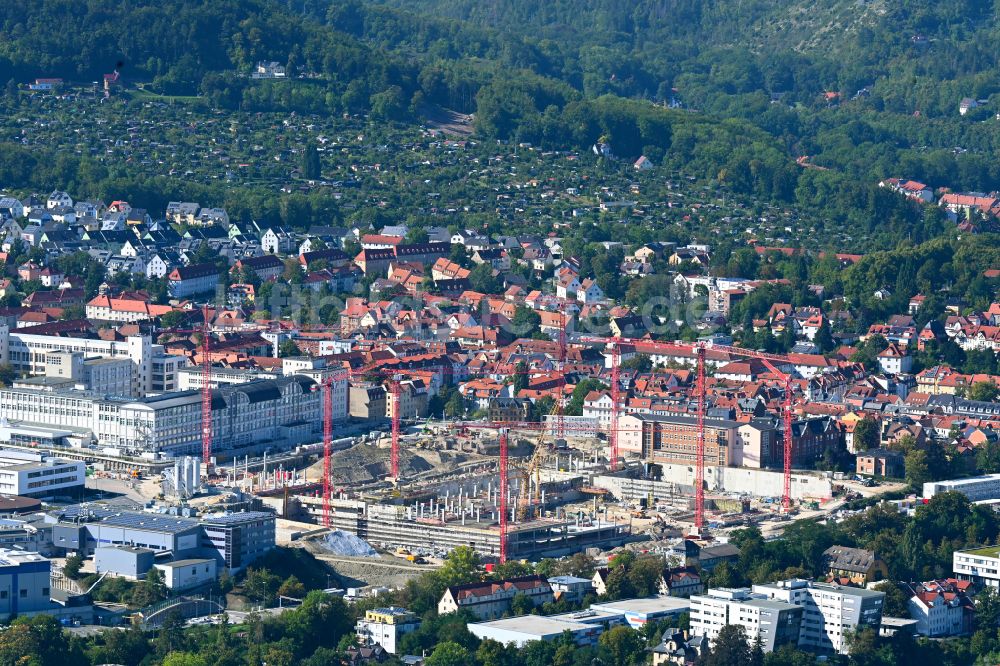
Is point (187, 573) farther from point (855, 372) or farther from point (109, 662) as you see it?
point (855, 372)

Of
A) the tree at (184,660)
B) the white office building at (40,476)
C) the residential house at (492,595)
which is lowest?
the tree at (184,660)

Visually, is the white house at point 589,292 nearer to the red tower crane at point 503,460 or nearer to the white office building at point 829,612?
the red tower crane at point 503,460

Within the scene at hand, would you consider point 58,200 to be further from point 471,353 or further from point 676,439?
point 676,439

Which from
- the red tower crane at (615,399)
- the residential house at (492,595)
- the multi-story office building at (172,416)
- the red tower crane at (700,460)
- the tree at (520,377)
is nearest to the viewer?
the residential house at (492,595)

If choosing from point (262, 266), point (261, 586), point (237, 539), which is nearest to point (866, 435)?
point (237, 539)

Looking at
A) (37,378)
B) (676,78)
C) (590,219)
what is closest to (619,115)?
(590,219)

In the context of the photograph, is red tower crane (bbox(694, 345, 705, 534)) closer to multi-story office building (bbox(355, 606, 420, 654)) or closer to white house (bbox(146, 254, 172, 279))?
multi-story office building (bbox(355, 606, 420, 654))

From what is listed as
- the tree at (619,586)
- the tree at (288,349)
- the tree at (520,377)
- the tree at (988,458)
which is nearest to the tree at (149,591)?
the tree at (619,586)
